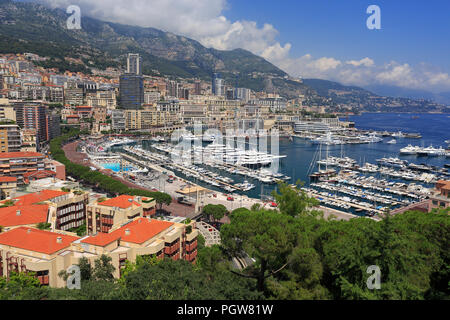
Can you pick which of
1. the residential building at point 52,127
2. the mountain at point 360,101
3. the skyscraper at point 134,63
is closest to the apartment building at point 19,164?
the residential building at point 52,127

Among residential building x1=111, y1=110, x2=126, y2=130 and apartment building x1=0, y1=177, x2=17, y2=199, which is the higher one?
residential building x1=111, y1=110, x2=126, y2=130

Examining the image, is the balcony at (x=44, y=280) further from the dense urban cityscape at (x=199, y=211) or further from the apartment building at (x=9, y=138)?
the apartment building at (x=9, y=138)

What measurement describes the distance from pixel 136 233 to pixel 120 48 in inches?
4546

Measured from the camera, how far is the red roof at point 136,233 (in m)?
8.60

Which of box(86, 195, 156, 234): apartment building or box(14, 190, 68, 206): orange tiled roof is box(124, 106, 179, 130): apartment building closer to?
box(14, 190, 68, 206): orange tiled roof

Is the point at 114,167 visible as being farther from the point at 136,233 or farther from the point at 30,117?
the point at 136,233

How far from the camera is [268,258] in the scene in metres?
5.73

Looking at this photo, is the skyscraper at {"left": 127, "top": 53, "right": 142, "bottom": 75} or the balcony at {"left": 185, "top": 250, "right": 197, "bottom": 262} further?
the skyscraper at {"left": 127, "top": 53, "right": 142, "bottom": 75}

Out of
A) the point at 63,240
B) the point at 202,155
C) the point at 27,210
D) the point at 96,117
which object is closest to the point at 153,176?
the point at 202,155

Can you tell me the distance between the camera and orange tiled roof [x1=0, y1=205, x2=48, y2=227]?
406 inches

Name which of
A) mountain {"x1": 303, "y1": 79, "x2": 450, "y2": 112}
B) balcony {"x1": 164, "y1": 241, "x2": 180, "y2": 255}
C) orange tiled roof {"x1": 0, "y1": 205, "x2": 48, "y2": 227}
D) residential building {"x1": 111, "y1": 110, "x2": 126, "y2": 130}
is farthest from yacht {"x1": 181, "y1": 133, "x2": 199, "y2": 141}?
mountain {"x1": 303, "y1": 79, "x2": 450, "y2": 112}

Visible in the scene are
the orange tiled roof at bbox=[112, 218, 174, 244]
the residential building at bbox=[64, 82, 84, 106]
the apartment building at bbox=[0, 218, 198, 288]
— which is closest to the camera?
the apartment building at bbox=[0, 218, 198, 288]

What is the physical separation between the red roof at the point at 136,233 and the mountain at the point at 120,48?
219 ft
